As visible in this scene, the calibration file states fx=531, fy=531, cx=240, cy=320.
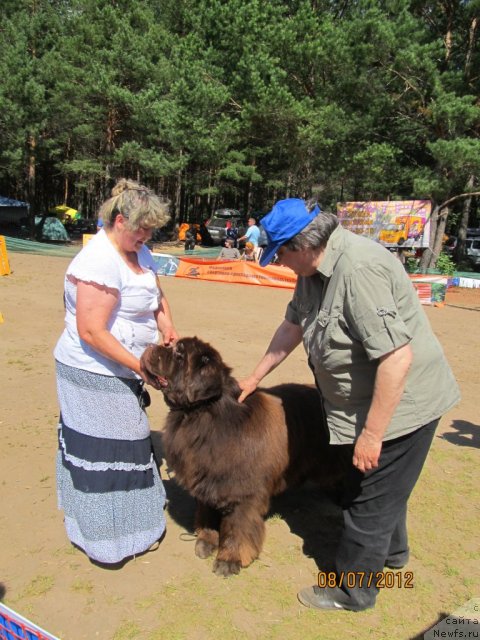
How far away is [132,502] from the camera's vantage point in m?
3.24

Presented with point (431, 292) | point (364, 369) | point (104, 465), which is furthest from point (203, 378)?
point (431, 292)

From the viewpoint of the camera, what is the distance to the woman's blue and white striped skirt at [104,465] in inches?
120

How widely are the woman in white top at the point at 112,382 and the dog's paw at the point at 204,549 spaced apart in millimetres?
270

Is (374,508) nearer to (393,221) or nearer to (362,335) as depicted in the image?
(362,335)

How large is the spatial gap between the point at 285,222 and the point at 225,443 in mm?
1412

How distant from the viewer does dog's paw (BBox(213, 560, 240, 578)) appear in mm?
3209

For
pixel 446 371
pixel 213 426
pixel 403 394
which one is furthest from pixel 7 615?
pixel 446 371

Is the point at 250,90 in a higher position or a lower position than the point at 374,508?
higher

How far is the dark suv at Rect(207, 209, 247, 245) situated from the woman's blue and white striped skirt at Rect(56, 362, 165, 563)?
2789 centimetres

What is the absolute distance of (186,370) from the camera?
301cm

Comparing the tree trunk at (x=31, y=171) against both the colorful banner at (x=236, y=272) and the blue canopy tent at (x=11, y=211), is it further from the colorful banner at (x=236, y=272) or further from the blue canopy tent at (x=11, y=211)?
the colorful banner at (x=236, y=272)

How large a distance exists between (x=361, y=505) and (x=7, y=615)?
1722 millimetres

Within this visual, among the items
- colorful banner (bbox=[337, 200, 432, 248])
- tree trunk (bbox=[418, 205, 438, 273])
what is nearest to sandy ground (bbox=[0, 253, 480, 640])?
colorful banner (bbox=[337, 200, 432, 248])
